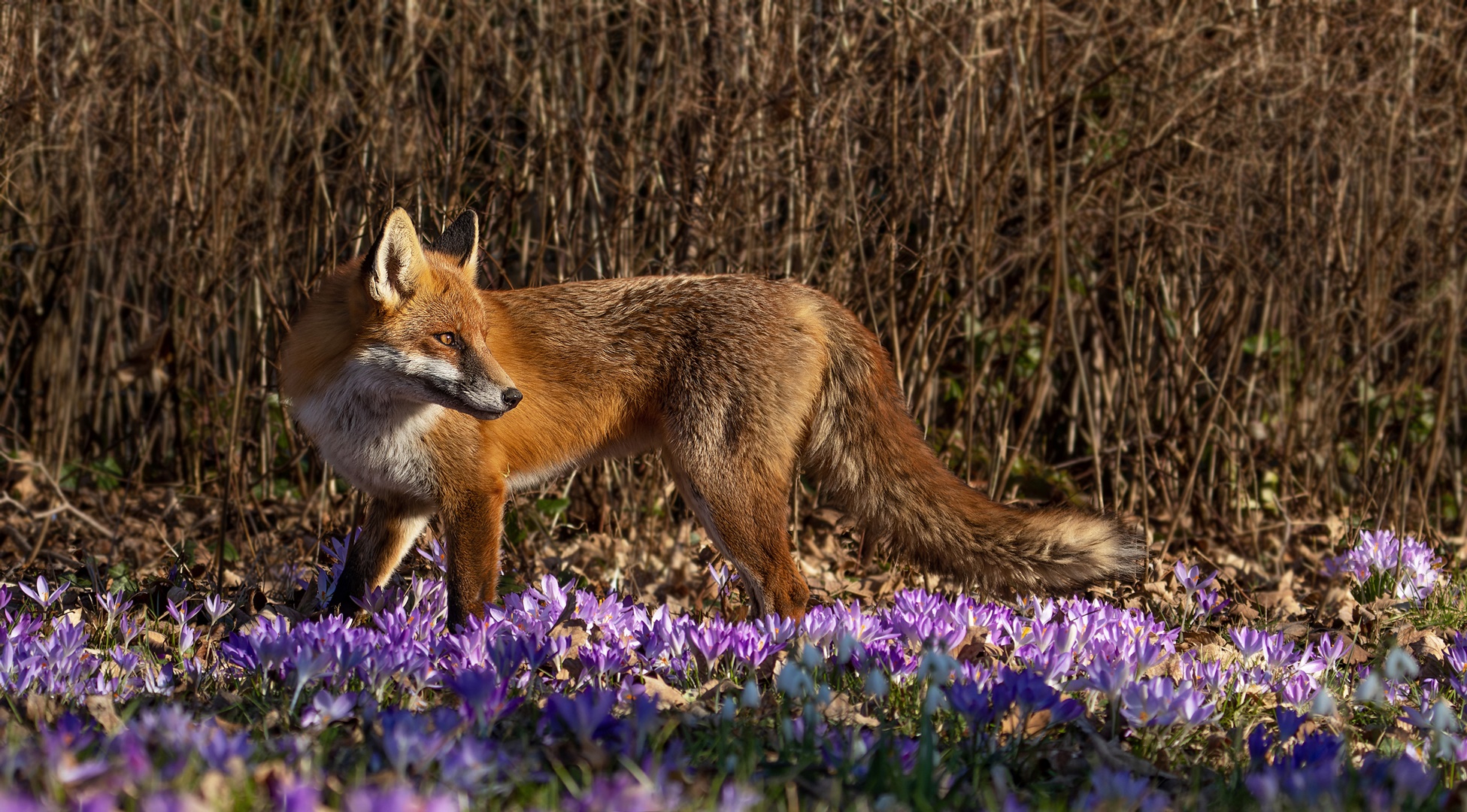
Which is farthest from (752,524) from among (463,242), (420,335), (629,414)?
(463,242)

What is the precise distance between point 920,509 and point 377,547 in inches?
82.3

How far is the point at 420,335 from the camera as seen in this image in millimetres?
4297

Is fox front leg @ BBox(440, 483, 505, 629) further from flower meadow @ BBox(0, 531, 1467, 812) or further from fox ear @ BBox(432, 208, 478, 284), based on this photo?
fox ear @ BBox(432, 208, 478, 284)

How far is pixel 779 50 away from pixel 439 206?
5.76 ft

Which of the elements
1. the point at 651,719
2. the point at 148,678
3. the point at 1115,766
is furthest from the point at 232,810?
the point at 1115,766

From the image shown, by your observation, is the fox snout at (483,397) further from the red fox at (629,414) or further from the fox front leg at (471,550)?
the fox front leg at (471,550)

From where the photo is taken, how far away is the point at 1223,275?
6.83 meters

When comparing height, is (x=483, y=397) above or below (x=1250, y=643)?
above

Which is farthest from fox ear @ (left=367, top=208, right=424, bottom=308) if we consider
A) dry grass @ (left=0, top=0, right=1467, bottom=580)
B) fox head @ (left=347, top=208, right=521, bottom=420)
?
dry grass @ (left=0, top=0, right=1467, bottom=580)

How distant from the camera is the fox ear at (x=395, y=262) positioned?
413 cm

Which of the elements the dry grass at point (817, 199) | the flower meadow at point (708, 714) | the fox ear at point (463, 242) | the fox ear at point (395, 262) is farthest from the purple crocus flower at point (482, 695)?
the dry grass at point (817, 199)

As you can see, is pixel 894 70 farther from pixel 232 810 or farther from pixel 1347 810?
pixel 232 810

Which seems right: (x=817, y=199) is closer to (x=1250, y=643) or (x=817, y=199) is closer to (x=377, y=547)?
(x=377, y=547)

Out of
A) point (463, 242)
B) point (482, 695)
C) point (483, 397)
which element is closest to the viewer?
point (482, 695)
